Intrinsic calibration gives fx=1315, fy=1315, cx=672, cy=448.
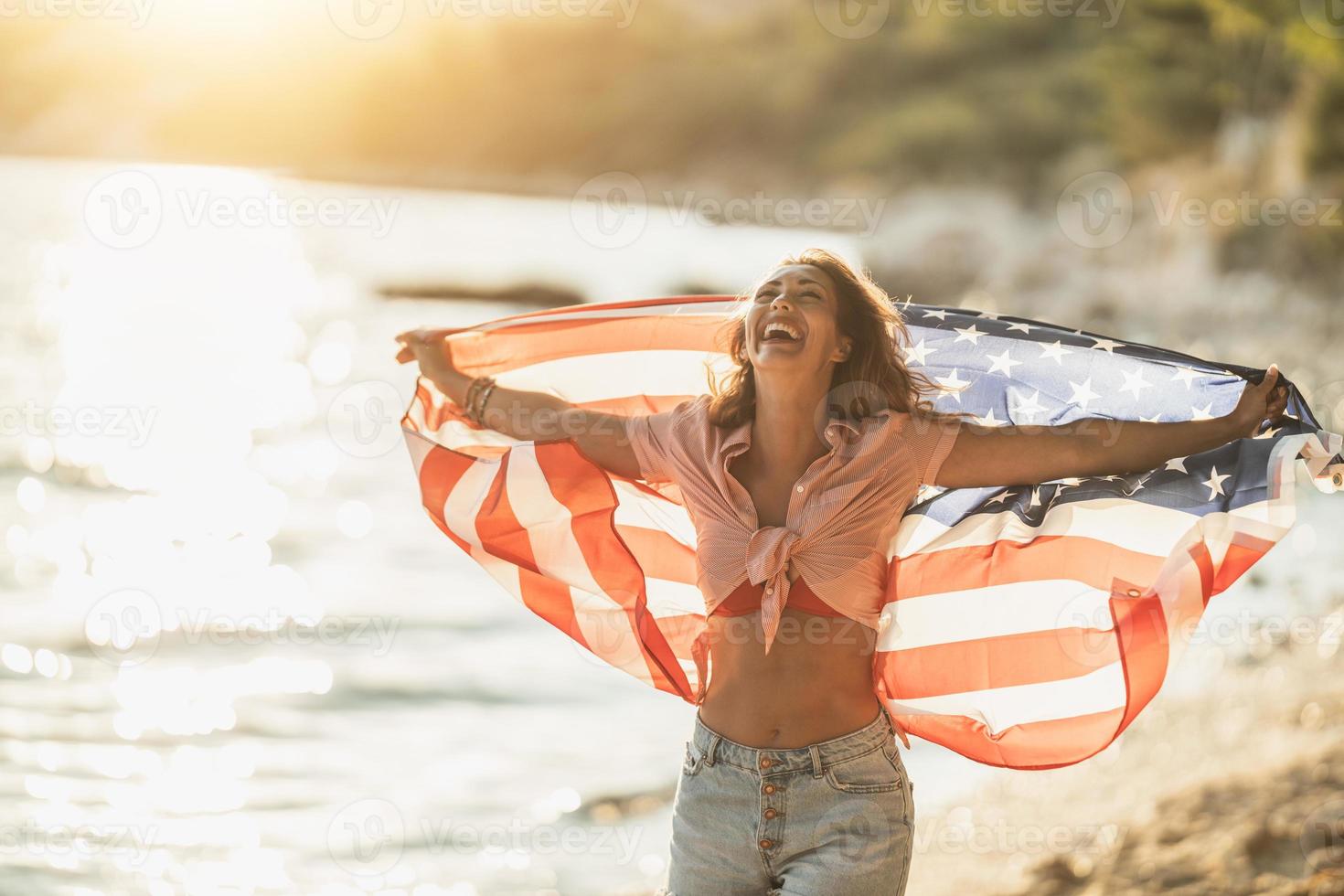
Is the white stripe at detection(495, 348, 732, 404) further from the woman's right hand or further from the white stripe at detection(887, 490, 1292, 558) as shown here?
the white stripe at detection(887, 490, 1292, 558)

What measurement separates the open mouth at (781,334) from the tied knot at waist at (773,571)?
424mm

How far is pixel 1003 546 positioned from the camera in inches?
124

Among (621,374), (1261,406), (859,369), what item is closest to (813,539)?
(859,369)

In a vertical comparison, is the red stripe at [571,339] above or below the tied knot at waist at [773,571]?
above

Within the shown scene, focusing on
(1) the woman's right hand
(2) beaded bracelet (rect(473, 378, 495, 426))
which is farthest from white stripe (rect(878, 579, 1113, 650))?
(1) the woman's right hand

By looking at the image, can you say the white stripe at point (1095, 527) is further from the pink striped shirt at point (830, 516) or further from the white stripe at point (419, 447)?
the white stripe at point (419, 447)

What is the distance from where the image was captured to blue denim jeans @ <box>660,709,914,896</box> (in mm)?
2547

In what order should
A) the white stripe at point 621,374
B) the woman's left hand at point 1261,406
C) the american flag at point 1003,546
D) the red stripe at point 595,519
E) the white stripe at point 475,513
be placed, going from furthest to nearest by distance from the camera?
1. the white stripe at point 621,374
2. the white stripe at point 475,513
3. the red stripe at point 595,519
4. the american flag at point 1003,546
5. the woman's left hand at point 1261,406

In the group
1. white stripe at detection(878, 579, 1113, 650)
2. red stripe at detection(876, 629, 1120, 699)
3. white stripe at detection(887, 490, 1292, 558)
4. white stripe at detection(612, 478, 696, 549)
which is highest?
white stripe at detection(612, 478, 696, 549)

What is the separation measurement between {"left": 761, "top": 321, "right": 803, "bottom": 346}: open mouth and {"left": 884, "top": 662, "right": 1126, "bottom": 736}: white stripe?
0.88 metres

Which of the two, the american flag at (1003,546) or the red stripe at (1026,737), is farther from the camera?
the red stripe at (1026,737)

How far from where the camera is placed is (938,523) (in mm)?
3119

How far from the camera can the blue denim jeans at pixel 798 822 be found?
2547 millimetres

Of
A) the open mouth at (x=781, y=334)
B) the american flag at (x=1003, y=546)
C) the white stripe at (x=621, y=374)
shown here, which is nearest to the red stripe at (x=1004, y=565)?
the american flag at (x=1003, y=546)
